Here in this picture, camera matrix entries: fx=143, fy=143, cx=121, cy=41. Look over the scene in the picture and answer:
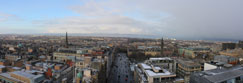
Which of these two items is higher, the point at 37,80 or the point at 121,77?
the point at 37,80

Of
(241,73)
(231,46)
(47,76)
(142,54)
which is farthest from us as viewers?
(231,46)

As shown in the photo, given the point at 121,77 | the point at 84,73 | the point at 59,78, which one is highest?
the point at 84,73

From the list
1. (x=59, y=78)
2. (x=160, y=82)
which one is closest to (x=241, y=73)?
(x=160, y=82)

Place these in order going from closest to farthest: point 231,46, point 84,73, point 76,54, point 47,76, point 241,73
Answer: point 241,73
point 84,73
point 47,76
point 76,54
point 231,46

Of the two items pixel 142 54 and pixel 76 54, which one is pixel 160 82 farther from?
pixel 142 54

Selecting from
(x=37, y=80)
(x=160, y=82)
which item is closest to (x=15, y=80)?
(x=37, y=80)

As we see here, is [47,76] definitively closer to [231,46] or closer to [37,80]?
[37,80]

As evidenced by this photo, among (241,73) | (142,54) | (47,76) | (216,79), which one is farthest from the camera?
(142,54)

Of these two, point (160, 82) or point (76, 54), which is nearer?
point (160, 82)

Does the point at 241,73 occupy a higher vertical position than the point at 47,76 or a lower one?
higher
